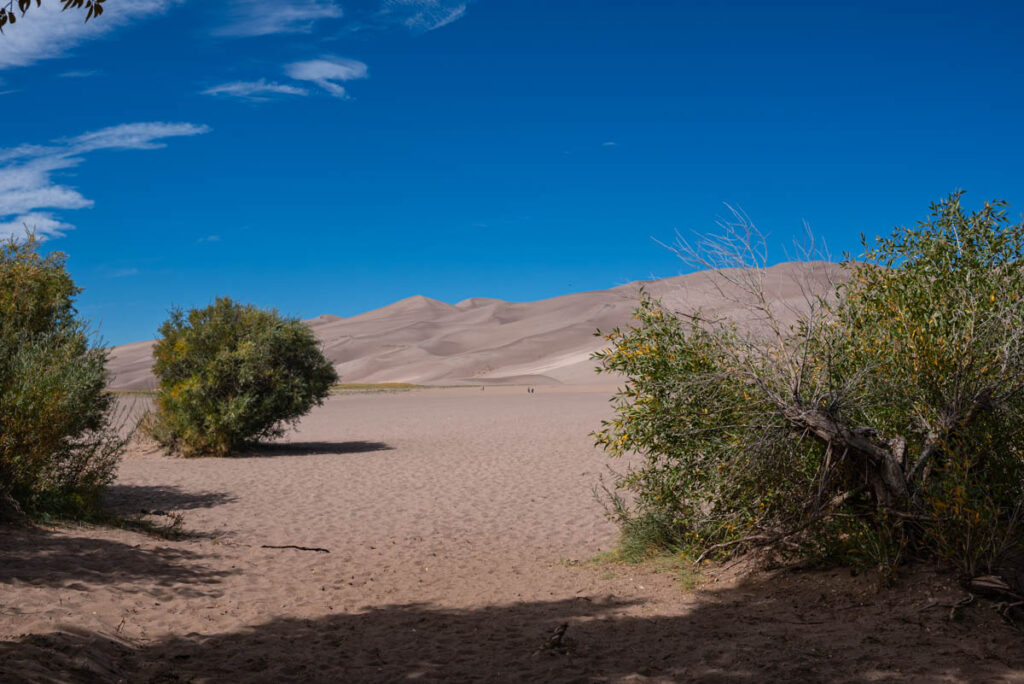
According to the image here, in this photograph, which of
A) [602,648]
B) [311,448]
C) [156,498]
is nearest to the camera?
[602,648]

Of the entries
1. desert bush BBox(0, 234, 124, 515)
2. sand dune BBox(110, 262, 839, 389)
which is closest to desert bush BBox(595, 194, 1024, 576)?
desert bush BBox(0, 234, 124, 515)

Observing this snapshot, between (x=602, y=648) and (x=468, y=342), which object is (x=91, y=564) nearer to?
(x=602, y=648)

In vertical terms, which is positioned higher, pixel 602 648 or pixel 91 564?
pixel 91 564

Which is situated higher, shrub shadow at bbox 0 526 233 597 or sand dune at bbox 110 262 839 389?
sand dune at bbox 110 262 839 389

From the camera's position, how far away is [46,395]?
30.1 feet

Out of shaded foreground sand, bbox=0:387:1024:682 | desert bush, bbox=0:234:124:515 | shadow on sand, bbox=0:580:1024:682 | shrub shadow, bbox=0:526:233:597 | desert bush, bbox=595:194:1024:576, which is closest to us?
shadow on sand, bbox=0:580:1024:682

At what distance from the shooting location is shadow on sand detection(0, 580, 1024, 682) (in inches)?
195

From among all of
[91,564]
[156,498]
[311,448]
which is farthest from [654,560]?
[311,448]

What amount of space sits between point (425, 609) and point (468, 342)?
130 metres

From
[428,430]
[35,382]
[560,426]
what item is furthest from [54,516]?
[560,426]

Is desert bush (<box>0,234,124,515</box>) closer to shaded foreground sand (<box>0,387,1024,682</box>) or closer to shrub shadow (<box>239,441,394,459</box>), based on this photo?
shaded foreground sand (<box>0,387,1024,682</box>)

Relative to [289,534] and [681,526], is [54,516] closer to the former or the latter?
[289,534]

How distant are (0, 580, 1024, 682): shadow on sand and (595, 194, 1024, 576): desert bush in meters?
0.62

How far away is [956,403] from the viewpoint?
5.90m
